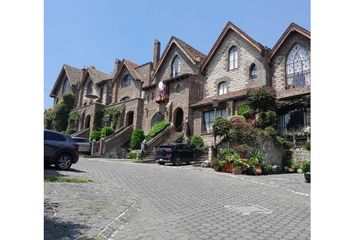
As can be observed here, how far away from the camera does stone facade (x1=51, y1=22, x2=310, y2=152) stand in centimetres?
2544

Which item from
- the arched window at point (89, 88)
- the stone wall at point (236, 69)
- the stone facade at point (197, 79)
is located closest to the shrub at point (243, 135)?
the stone facade at point (197, 79)

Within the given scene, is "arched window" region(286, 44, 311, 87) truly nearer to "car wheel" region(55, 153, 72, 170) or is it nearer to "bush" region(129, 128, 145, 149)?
"bush" region(129, 128, 145, 149)

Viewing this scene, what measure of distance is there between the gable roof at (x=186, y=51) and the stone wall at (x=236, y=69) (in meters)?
1.68

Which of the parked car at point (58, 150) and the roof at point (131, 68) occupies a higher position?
the roof at point (131, 68)

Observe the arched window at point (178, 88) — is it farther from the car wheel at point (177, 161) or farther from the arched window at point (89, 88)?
the arched window at point (89, 88)

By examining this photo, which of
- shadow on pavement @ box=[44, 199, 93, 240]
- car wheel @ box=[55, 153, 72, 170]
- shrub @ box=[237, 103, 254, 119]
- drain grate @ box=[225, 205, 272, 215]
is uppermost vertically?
shrub @ box=[237, 103, 254, 119]

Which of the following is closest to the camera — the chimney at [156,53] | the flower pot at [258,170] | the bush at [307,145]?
the flower pot at [258,170]

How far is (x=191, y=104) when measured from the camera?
29.7 m

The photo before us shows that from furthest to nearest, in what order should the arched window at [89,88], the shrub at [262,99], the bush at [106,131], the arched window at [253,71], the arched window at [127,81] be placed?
the arched window at [89,88]
the arched window at [127,81]
the bush at [106,131]
the arched window at [253,71]
the shrub at [262,99]

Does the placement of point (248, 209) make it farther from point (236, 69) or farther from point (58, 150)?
point (236, 69)

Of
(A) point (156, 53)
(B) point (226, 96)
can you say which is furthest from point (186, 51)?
(B) point (226, 96)

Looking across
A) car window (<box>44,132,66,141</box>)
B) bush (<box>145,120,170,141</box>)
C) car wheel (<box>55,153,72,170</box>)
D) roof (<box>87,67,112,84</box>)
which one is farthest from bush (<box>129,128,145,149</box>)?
car window (<box>44,132,66,141</box>)

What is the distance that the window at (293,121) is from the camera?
71.2ft

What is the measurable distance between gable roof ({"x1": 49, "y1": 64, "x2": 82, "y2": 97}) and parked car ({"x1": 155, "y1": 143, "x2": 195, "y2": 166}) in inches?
1224
